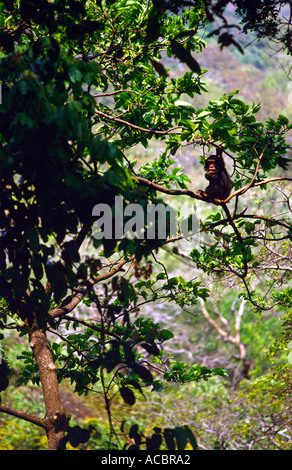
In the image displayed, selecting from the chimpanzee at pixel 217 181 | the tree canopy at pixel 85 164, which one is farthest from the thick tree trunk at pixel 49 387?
the chimpanzee at pixel 217 181

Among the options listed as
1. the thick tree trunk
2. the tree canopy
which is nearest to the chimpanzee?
the tree canopy

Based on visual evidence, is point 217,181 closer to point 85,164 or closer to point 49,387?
point 85,164

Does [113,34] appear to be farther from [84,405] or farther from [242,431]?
[84,405]

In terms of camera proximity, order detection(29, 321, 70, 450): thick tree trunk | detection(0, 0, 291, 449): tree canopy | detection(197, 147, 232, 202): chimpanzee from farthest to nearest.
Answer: detection(197, 147, 232, 202): chimpanzee → detection(29, 321, 70, 450): thick tree trunk → detection(0, 0, 291, 449): tree canopy

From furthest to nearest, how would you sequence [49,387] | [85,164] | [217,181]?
1. [217,181]
2. [49,387]
3. [85,164]

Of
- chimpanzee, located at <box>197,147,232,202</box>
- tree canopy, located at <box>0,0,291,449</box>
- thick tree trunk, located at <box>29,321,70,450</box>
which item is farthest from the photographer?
chimpanzee, located at <box>197,147,232,202</box>

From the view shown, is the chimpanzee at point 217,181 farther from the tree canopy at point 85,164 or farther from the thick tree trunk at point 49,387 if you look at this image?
the thick tree trunk at point 49,387

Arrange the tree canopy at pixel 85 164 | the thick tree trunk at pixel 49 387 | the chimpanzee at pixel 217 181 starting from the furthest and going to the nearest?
the chimpanzee at pixel 217 181, the thick tree trunk at pixel 49 387, the tree canopy at pixel 85 164

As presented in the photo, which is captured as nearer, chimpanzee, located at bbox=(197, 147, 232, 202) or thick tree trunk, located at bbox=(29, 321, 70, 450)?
thick tree trunk, located at bbox=(29, 321, 70, 450)

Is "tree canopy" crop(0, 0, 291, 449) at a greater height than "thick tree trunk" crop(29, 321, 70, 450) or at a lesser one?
greater

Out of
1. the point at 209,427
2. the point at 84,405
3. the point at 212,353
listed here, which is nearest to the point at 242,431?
the point at 209,427

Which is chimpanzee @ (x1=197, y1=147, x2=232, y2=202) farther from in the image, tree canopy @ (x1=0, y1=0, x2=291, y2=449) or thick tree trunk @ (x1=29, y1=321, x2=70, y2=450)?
thick tree trunk @ (x1=29, y1=321, x2=70, y2=450)

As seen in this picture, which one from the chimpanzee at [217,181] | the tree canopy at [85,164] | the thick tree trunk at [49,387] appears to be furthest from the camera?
the chimpanzee at [217,181]

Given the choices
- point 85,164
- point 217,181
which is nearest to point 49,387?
point 85,164
